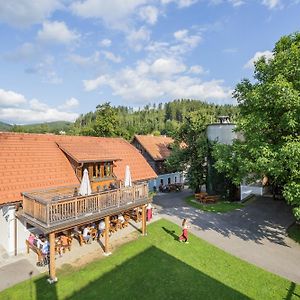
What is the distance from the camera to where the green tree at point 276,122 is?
13305 mm

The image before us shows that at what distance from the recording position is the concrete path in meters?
14.0

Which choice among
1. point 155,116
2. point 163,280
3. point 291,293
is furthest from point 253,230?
point 155,116

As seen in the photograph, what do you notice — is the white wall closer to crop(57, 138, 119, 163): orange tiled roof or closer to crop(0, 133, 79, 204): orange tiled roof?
crop(57, 138, 119, 163): orange tiled roof

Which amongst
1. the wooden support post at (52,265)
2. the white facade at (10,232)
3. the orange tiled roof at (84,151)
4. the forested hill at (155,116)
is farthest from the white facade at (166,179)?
the forested hill at (155,116)

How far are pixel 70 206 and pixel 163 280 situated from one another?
5.66m

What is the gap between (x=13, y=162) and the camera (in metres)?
15.9

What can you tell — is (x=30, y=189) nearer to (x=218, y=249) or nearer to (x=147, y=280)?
(x=147, y=280)

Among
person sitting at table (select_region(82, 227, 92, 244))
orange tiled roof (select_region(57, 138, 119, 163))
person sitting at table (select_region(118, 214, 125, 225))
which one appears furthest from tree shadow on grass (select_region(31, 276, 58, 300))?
orange tiled roof (select_region(57, 138, 119, 163))

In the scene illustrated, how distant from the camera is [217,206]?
85.5 feet

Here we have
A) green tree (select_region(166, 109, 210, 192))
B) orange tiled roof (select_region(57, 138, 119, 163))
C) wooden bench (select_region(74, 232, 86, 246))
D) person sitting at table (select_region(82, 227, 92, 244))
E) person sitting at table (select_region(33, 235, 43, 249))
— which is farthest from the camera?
green tree (select_region(166, 109, 210, 192))

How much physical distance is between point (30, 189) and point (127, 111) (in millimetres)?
164275

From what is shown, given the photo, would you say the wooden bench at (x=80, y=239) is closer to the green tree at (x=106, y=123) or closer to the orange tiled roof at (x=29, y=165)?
the orange tiled roof at (x=29, y=165)

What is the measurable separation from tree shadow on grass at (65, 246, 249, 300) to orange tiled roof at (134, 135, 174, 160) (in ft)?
80.2

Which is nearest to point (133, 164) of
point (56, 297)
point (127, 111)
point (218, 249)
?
point (218, 249)
